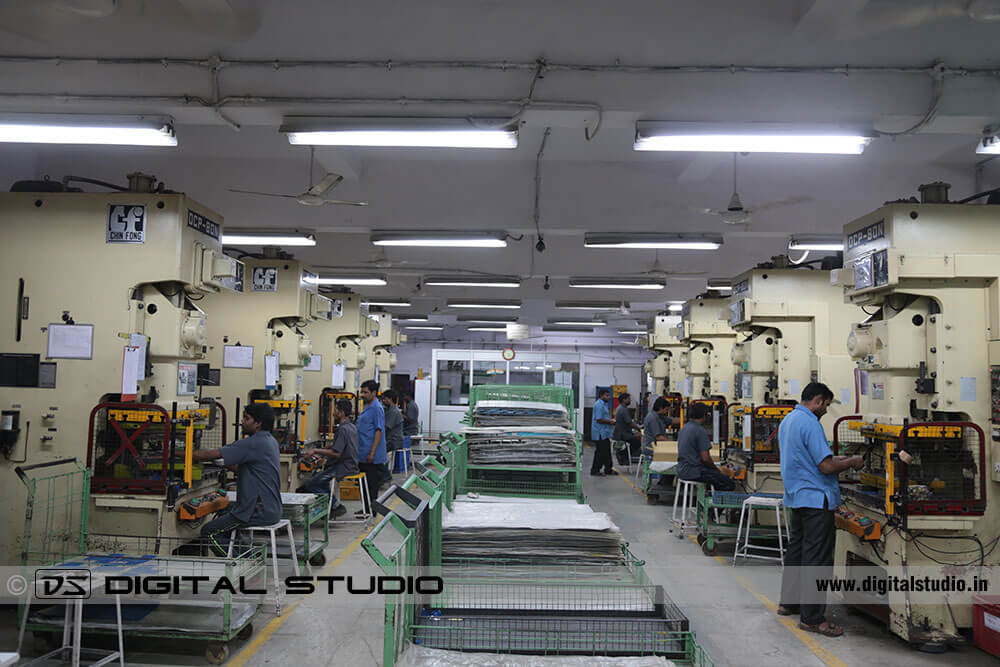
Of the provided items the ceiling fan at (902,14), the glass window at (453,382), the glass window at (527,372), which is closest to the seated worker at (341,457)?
the ceiling fan at (902,14)

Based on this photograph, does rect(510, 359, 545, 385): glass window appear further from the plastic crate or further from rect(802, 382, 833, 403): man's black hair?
the plastic crate

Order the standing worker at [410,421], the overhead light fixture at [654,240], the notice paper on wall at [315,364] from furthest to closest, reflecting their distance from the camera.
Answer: the standing worker at [410,421] → the notice paper on wall at [315,364] → the overhead light fixture at [654,240]

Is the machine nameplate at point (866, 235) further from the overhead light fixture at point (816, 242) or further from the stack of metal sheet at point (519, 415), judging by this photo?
the stack of metal sheet at point (519, 415)

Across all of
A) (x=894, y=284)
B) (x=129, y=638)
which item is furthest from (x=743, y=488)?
(x=129, y=638)

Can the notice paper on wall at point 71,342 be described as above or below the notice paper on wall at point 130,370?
above

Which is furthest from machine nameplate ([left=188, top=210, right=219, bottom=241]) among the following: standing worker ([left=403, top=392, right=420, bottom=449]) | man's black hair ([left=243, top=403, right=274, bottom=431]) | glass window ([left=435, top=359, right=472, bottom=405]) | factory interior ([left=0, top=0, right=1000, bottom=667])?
glass window ([left=435, top=359, right=472, bottom=405])

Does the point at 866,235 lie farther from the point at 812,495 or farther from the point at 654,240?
the point at 654,240

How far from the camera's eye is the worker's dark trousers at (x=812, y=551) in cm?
490

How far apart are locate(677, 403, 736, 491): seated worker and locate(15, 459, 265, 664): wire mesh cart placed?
4576mm

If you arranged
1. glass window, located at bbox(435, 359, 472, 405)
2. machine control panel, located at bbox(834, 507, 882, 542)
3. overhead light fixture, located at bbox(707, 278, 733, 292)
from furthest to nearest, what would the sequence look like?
glass window, located at bbox(435, 359, 472, 405)
overhead light fixture, located at bbox(707, 278, 733, 292)
machine control panel, located at bbox(834, 507, 882, 542)

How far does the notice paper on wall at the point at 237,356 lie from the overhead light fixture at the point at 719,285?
7.30 metres

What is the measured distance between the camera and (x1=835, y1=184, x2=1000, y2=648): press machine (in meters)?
4.61

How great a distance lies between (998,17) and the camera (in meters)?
4.25

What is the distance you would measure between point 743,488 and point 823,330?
1933 millimetres
